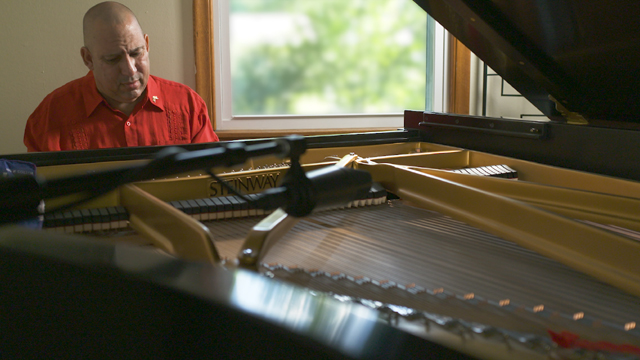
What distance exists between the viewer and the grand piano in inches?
23.1

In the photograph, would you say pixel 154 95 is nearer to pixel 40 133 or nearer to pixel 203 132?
pixel 203 132

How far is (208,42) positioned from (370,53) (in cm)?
107

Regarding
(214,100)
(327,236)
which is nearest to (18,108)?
(214,100)

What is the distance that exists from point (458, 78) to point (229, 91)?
5.02ft

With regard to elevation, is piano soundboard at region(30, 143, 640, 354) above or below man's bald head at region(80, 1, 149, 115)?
below

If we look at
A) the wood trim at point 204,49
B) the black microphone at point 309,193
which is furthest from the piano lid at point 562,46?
the wood trim at point 204,49

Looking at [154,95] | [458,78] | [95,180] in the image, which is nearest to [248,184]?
[95,180]

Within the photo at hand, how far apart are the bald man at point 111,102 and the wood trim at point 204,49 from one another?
408 mm

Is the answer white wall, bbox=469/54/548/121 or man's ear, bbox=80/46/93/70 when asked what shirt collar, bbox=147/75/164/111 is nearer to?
man's ear, bbox=80/46/93/70

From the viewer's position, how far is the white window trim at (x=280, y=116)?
10.5ft

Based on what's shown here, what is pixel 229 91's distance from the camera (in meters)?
3.30

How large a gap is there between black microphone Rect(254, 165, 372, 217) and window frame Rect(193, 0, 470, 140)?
2.52 metres

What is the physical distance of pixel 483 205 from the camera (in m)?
1.28

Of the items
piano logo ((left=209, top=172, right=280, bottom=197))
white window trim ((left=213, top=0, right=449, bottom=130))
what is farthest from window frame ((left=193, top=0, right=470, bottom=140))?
piano logo ((left=209, top=172, right=280, bottom=197))
